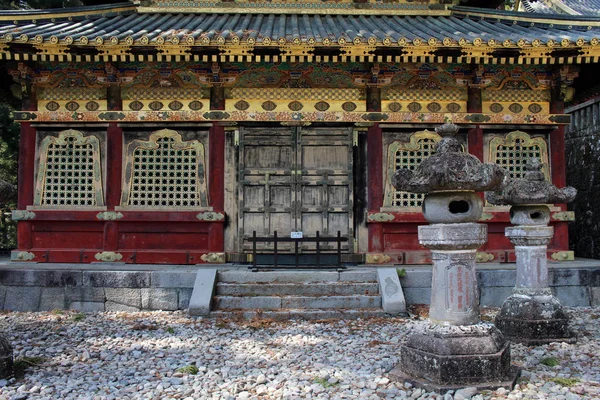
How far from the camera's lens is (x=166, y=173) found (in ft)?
30.7

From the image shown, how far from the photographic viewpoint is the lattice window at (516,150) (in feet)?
30.8

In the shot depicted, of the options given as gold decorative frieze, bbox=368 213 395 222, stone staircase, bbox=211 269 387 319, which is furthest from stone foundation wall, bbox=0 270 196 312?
gold decorative frieze, bbox=368 213 395 222

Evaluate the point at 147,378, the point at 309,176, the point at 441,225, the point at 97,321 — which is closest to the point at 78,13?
the point at 309,176

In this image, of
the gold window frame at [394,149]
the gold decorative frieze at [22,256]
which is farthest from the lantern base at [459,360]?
the gold decorative frieze at [22,256]

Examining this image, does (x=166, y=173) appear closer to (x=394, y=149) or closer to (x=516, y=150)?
(x=394, y=149)

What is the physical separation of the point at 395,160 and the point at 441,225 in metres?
5.09

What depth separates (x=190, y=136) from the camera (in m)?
9.38

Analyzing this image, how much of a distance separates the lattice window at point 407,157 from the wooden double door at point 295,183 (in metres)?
0.76

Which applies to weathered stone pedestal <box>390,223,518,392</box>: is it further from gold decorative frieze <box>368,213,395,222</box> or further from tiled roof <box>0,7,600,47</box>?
tiled roof <box>0,7,600,47</box>

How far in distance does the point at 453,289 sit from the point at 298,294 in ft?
11.6

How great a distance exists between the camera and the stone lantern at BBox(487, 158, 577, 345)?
5.65 m

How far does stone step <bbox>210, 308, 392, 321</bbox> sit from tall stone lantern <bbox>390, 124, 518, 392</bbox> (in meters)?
2.49

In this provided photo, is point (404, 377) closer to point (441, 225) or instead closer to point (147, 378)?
point (441, 225)

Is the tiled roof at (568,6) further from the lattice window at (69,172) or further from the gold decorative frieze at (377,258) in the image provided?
the lattice window at (69,172)
